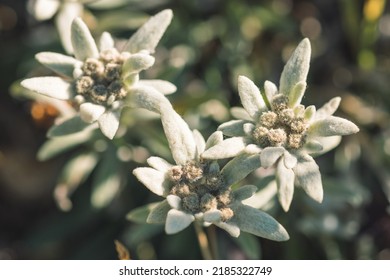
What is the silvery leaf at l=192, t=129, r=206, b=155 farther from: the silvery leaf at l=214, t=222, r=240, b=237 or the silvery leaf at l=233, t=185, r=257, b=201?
the silvery leaf at l=214, t=222, r=240, b=237

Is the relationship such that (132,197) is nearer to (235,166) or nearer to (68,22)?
(68,22)

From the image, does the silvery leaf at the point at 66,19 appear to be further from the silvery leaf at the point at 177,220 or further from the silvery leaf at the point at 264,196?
the silvery leaf at the point at 177,220

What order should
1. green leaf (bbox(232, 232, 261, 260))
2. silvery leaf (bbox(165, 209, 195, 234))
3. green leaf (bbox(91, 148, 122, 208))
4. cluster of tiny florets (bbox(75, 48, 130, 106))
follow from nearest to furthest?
silvery leaf (bbox(165, 209, 195, 234))
cluster of tiny florets (bbox(75, 48, 130, 106))
green leaf (bbox(232, 232, 261, 260))
green leaf (bbox(91, 148, 122, 208))

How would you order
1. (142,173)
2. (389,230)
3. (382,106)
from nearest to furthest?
(142,173), (389,230), (382,106)

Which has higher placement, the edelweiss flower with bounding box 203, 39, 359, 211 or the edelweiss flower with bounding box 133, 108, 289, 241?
the edelweiss flower with bounding box 203, 39, 359, 211

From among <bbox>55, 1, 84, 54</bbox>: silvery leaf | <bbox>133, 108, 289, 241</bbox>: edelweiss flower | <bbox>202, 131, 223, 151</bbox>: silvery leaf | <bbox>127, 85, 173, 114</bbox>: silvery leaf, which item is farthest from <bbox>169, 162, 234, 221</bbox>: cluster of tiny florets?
<bbox>55, 1, 84, 54</bbox>: silvery leaf

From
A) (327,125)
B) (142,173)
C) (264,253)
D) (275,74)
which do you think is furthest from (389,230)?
(142,173)

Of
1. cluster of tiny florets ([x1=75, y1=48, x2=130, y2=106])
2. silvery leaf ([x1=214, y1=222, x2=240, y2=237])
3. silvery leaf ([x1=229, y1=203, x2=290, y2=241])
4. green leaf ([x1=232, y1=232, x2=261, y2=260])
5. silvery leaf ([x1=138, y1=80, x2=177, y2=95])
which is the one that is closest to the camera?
silvery leaf ([x1=214, y1=222, x2=240, y2=237])

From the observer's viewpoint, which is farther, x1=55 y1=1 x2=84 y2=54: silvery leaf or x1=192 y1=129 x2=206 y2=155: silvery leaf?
x1=55 y1=1 x2=84 y2=54: silvery leaf
